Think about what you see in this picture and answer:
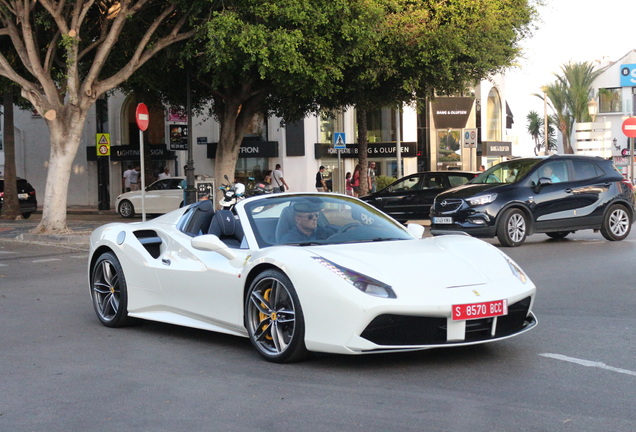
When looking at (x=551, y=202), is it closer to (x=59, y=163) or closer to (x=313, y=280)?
(x=59, y=163)

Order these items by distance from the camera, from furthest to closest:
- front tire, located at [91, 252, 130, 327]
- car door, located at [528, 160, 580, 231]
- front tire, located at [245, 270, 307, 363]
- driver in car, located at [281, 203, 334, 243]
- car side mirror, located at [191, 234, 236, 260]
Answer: car door, located at [528, 160, 580, 231]
front tire, located at [91, 252, 130, 327]
driver in car, located at [281, 203, 334, 243]
car side mirror, located at [191, 234, 236, 260]
front tire, located at [245, 270, 307, 363]

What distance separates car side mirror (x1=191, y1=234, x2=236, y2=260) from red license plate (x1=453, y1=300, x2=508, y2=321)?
1910mm

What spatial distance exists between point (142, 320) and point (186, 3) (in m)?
12.8

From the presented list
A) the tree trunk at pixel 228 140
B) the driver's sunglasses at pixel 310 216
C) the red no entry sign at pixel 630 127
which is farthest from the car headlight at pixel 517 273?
the red no entry sign at pixel 630 127

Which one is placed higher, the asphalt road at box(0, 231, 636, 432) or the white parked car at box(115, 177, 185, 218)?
the white parked car at box(115, 177, 185, 218)

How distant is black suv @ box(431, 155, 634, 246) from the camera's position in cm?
1617

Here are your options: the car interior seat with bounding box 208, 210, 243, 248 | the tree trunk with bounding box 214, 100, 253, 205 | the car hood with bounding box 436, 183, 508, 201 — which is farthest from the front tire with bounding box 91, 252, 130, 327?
the tree trunk with bounding box 214, 100, 253, 205

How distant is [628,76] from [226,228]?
88.9 feet

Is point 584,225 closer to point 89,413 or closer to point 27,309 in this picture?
point 27,309

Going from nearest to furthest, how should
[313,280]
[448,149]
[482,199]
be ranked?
[313,280], [482,199], [448,149]

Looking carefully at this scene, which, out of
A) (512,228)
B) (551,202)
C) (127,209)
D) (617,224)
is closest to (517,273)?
(512,228)

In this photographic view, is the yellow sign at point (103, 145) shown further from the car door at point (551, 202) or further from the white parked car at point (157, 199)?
the car door at point (551, 202)

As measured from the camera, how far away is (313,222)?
7.07m

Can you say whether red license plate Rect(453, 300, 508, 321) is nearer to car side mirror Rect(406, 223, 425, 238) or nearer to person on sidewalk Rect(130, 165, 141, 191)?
car side mirror Rect(406, 223, 425, 238)
